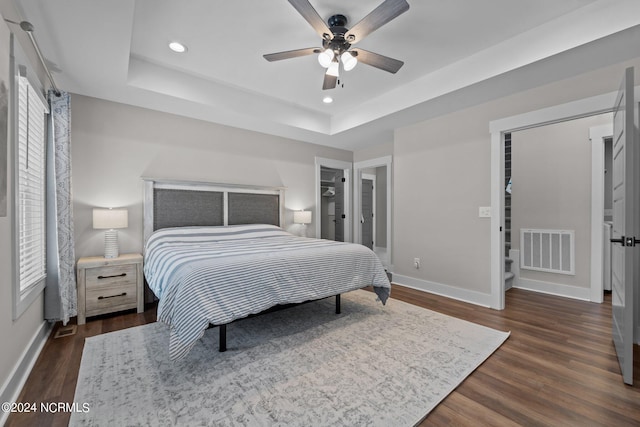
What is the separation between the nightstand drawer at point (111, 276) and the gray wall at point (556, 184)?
5.08 metres

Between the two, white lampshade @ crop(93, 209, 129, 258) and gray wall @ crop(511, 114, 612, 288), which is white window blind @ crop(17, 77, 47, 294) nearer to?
white lampshade @ crop(93, 209, 129, 258)

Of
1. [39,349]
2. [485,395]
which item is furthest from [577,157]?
[39,349]

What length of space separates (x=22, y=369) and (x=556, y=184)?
561cm

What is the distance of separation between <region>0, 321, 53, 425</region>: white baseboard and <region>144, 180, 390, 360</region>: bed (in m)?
0.77

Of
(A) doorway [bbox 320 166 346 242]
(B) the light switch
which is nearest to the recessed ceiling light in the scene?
(B) the light switch

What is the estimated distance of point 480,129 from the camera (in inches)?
132

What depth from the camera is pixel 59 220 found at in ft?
8.51

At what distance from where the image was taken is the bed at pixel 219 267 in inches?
72.4

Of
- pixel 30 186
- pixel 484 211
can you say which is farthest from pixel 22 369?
pixel 484 211

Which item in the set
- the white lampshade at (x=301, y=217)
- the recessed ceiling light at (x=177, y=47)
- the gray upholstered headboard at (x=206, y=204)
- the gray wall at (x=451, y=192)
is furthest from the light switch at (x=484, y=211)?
the recessed ceiling light at (x=177, y=47)

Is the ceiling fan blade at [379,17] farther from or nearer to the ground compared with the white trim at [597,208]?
farther from the ground

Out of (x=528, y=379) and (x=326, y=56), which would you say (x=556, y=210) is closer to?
(x=528, y=379)

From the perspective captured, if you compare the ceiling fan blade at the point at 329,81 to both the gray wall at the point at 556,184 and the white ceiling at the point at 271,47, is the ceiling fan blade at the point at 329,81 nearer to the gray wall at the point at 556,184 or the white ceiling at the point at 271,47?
the white ceiling at the point at 271,47

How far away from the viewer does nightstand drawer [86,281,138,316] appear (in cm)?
279
